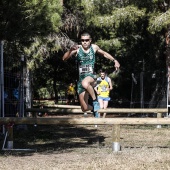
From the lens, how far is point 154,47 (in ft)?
79.5

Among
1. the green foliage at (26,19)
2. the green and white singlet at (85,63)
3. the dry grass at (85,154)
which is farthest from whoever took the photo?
the green foliage at (26,19)

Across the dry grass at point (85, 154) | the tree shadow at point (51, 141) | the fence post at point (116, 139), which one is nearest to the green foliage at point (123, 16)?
the tree shadow at point (51, 141)

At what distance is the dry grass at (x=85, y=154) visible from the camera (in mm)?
6754

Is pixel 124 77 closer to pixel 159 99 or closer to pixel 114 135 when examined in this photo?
pixel 159 99

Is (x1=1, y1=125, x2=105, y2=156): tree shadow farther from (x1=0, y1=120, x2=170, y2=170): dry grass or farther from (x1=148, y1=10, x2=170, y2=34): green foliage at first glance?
(x1=148, y1=10, x2=170, y2=34): green foliage

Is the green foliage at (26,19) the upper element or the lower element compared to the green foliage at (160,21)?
lower

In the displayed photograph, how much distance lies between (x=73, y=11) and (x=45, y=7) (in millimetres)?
11707

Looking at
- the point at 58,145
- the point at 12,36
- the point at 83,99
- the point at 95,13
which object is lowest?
the point at 58,145

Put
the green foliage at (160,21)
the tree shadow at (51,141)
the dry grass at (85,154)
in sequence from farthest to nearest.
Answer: the green foliage at (160,21) → the tree shadow at (51,141) → the dry grass at (85,154)

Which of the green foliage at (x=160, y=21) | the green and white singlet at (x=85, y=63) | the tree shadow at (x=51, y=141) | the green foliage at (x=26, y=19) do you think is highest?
the green foliage at (x=160, y=21)

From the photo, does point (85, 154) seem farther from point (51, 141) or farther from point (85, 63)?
point (51, 141)

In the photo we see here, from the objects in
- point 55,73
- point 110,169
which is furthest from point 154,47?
point 110,169

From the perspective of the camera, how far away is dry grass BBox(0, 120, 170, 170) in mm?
6754

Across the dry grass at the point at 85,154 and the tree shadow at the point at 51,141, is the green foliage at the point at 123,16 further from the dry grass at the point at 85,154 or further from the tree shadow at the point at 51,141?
the dry grass at the point at 85,154
